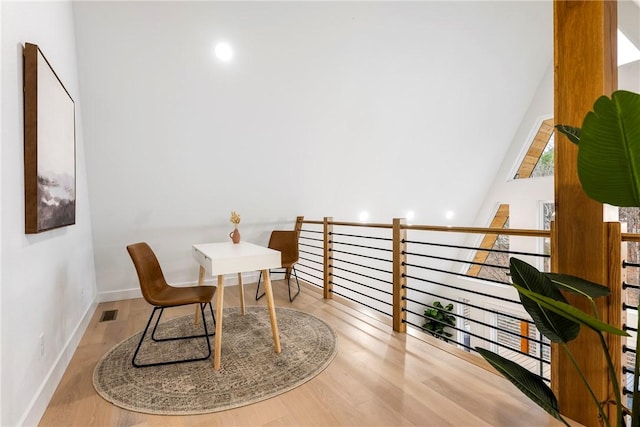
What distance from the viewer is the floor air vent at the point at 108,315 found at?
10.6 ft

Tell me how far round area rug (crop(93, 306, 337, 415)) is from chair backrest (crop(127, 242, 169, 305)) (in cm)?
45

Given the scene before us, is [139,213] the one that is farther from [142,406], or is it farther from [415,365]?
[415,365]

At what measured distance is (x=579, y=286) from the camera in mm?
1310

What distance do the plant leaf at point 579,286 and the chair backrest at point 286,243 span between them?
2.96m

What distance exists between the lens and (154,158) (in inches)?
143

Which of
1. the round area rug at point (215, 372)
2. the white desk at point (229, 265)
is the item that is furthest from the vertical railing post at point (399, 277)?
the white desk at point (229, 265)

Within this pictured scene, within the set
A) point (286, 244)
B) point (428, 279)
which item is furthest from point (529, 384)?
point (428, 279)

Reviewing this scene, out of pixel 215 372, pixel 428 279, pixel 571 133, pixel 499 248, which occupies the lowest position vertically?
pixel 428 279

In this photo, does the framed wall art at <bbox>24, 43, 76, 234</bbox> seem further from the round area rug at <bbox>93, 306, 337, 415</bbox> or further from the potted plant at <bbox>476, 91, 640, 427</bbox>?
the potted plant at <bbox>476, 91, 640, 427</bbox>

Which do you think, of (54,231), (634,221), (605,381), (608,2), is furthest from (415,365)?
(634,221)

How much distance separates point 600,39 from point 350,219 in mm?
4118

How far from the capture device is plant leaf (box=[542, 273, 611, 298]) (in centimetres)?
125

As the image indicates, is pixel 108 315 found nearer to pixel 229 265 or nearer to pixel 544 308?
pixel 229 265

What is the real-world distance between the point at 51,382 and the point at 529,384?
2471 mm
